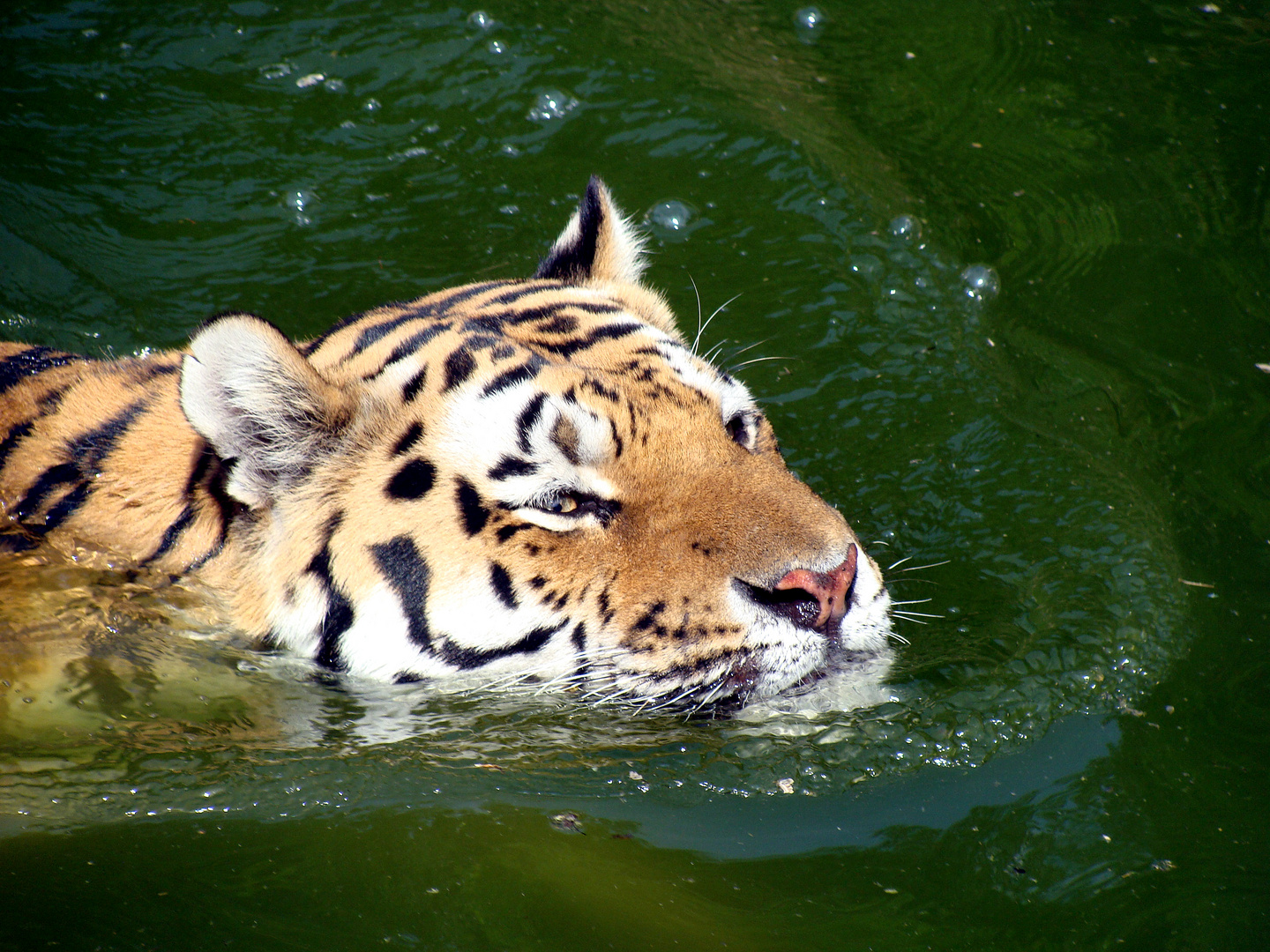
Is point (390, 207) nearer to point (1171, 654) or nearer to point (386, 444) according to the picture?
point (386, 444)

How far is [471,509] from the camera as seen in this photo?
2.69 meters

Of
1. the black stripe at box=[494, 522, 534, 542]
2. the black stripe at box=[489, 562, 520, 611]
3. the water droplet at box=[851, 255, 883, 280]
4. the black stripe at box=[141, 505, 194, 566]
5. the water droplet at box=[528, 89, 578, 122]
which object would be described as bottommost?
the black stripe at box=[489, 562, 520, 611]

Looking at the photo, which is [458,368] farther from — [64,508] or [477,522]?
[64,508]

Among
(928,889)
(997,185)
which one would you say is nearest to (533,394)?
(928,889)

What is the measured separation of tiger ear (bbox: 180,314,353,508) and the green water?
478mm

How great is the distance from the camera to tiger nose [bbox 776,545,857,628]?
251 centimetres

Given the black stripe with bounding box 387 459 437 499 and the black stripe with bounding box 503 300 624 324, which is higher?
the black stripe with bounding box 503 300 624 324

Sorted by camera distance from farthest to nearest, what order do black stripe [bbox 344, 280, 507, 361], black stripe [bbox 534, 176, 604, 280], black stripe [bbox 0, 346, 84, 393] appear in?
black stripe [bbox 534, 176, 604, 280] → black stripe [bbox 0, 346, 84, 393] → black stripe [bbox 344, 280, 507, 361]

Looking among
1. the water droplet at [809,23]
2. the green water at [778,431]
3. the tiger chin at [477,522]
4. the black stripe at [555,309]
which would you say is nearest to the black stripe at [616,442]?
the tiger chin at [477,522]

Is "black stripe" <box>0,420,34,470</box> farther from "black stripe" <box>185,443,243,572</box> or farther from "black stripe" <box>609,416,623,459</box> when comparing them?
"black stripe" <box>609,416,623,459</box>

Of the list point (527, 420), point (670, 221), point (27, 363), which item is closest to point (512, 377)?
point (527, 420)

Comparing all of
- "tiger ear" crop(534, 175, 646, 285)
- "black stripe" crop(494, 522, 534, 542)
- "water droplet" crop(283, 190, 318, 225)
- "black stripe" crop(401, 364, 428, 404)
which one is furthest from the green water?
"tiger ear" crop(534, 175, 646, 285)

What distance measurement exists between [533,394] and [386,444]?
394 mm

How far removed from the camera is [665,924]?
238 cm
